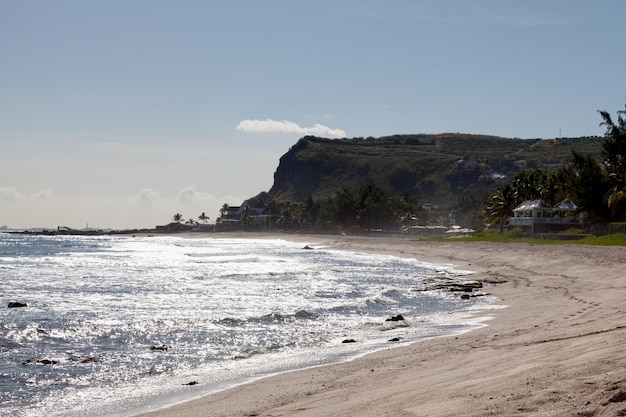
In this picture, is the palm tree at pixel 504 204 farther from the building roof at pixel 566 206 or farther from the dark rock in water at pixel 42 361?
the dark rock in water at pixel 42 361

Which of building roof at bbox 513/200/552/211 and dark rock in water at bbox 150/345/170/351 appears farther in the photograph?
building roof at bbox 513/200/552/211

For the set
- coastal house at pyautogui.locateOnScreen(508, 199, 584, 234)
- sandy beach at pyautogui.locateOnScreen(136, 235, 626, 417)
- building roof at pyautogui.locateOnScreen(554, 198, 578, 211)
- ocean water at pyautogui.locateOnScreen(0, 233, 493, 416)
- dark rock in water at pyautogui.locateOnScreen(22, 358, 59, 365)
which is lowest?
ocean water at pyautogui.locateOnScreen(0, 233, 493, 416)

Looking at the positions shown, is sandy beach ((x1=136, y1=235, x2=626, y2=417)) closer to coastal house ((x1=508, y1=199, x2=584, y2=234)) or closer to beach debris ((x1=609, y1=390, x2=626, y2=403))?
beach debris ((x1=609, y1=390, x2=626, y2=403))

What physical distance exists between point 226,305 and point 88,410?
16.9m

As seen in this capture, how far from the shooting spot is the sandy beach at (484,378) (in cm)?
782

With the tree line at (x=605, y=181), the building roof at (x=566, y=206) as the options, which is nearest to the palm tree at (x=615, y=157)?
the tree line at (x=605, y=181)

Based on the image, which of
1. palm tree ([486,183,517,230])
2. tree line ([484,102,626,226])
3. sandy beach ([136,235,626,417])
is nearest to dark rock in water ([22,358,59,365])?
sandy beach ([136,235,626,417])

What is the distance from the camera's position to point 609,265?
3444 cm

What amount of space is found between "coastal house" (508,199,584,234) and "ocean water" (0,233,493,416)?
4725 cm

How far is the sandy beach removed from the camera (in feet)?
25.6

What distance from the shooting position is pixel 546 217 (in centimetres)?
8488

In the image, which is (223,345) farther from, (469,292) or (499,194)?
(499,194)

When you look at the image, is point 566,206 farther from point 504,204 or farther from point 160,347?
point 160,347

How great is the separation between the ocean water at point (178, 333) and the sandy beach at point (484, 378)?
4.64 feet
